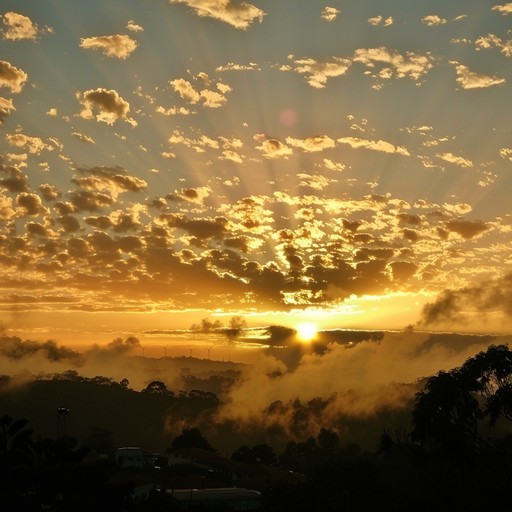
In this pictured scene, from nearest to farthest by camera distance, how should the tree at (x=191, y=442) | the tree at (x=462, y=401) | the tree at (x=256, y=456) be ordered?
the tree at (x=462, y=401) → the tree at (x=256, y=456) → the tree at (x=191, y=442)

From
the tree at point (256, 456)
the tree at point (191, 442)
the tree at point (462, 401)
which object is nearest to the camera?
the tree at point (462, 401)

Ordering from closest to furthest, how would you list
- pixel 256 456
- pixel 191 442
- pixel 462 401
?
pixel 462 401 → pixel 256 456 → pixel 191 442

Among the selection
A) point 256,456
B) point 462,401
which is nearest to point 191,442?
point 256,456

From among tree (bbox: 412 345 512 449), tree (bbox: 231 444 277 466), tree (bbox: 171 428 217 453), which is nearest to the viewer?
tree (bbox: 412 345 512 449)

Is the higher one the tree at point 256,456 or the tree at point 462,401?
the tree at point 462,401

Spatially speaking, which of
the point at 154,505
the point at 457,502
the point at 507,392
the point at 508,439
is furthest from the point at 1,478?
the point at 508,439

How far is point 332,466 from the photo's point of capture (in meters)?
76.9

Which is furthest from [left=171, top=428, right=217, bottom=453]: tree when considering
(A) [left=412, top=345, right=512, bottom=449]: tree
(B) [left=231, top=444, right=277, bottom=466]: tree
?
(A) [left=412, top=345, right=512, bottom=449]: tree

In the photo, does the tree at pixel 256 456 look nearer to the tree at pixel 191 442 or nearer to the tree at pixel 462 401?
the tree at pixel 191 442

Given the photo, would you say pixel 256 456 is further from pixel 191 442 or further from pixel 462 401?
pixel 462 401

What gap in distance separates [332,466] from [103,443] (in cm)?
11575

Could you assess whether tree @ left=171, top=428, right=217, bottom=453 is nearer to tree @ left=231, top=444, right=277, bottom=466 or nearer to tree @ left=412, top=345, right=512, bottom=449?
tree @ left=231, top=444, right=277, bottom=466

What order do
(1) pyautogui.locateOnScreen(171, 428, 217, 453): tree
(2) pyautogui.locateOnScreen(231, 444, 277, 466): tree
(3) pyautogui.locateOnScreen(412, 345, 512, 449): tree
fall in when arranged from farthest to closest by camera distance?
(1) pyautogui.locateOnScreen(171, 428, 217, 453): tree → (2) pyautogui.locateOnScreen(231, 444, 277, 466): tree → (3) pyautogui.locateOnScreen(412, 345, 512, 449): tree

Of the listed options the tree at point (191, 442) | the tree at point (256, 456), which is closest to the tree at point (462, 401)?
the tree at point (256, 456)
